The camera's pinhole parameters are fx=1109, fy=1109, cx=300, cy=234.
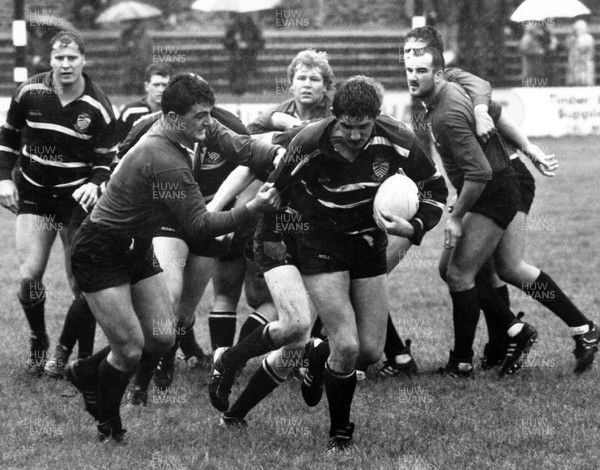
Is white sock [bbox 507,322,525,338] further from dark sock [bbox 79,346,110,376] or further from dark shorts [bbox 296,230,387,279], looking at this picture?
dark sock [bbox 79,346,110,376]

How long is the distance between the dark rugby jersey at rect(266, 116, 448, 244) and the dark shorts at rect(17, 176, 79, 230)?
6.89ft

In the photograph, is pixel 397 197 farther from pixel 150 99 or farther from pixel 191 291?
pixel 150 99

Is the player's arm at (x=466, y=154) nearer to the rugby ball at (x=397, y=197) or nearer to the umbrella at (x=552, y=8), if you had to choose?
the rugby ball at (x=397, y=197)

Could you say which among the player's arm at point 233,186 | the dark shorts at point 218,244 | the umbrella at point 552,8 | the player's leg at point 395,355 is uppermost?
the umbrella at point 552,8

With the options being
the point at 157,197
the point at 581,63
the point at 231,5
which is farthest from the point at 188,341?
the point at 581,63

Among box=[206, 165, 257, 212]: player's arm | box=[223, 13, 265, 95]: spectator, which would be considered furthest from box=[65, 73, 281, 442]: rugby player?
box=[223, 13, 265, 95]: spectator

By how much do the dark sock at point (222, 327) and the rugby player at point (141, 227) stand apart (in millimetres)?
1486

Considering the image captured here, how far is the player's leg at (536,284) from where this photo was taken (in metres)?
7.12

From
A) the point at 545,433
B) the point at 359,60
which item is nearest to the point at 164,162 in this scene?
the point at 545,433

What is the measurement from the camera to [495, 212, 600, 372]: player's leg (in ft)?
23.4

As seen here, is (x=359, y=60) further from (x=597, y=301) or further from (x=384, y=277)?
(x=384, y=277)

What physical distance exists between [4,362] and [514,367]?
3.41 metres

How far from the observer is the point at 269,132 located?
6.89 metres

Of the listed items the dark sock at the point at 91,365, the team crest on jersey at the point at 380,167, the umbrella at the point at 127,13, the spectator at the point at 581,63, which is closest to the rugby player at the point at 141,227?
the dark sock at the point at 91,365
